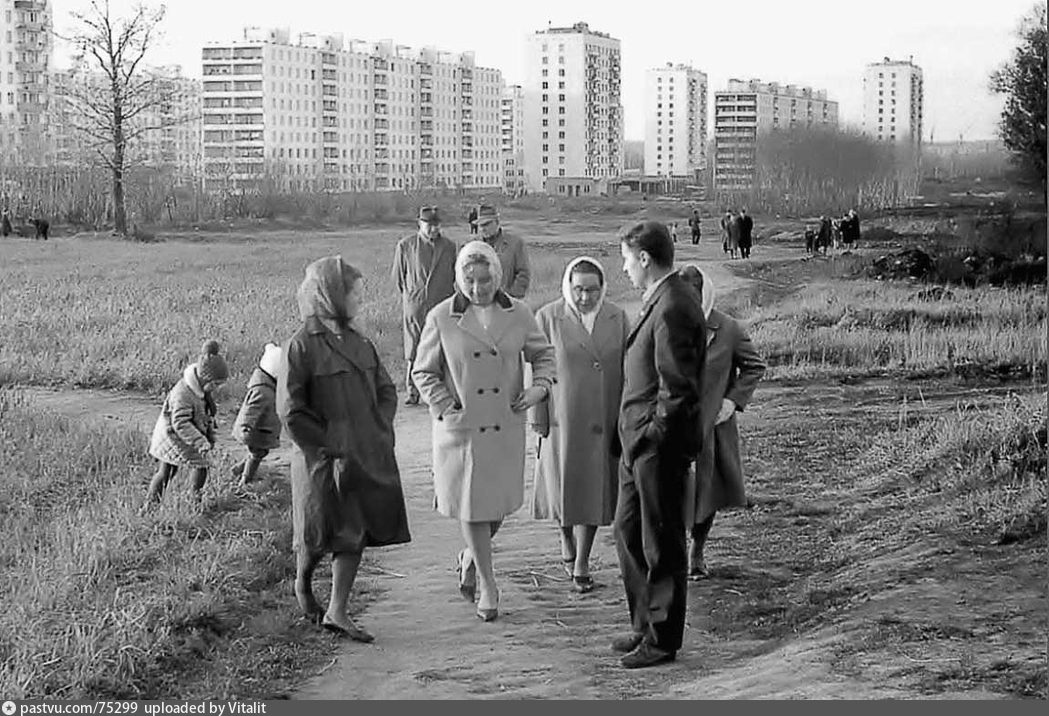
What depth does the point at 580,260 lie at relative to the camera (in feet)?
16.9

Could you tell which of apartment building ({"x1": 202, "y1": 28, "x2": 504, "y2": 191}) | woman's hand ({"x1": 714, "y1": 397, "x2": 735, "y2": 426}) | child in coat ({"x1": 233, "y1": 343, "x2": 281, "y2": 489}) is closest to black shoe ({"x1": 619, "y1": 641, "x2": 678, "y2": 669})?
woman's hand ({"x1": 714, "y1": 397, "x2": 735, "y2": 426})

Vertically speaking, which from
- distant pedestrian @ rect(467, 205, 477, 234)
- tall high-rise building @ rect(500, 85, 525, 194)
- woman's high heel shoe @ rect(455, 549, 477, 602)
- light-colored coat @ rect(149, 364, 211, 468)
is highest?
tall high-rise building @ rect(500, 85, 525, 194)

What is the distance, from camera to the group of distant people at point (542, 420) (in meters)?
4.38

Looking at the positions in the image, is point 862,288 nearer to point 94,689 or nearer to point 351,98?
point 351,98

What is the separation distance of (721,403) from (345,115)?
281cm

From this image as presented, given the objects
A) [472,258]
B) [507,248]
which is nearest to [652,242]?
[472,258]

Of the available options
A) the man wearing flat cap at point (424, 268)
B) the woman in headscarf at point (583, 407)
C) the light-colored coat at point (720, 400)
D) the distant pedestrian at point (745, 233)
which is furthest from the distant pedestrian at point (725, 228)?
the woman in headscarf at point (583, 407)

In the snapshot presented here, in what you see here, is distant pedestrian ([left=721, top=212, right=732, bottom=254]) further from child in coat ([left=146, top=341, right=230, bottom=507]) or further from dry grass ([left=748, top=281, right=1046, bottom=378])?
child in coat ([left=146, top=341, right=230, bottom=507])

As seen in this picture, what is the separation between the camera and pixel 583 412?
206 inches

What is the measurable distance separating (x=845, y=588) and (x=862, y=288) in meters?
2.82

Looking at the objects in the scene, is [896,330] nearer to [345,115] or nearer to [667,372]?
[345,115]

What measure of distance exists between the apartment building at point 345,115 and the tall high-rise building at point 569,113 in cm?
19

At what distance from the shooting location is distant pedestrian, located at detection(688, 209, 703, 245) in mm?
7176

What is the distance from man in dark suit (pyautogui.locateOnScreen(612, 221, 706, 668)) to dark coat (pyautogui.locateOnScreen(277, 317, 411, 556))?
0.79 meters
